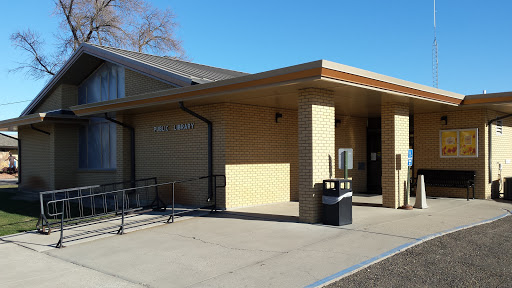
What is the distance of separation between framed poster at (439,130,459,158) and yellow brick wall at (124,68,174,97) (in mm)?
9026

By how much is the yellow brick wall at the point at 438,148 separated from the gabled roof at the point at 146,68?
6.88 metres

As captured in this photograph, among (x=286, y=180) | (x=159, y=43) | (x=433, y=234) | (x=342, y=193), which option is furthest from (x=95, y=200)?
(x=159, y=43)

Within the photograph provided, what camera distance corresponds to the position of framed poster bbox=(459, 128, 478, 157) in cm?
1416

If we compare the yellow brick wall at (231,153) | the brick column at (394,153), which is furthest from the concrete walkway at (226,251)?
the yellow brick wall at (231,153)

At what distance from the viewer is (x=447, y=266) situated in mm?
6312

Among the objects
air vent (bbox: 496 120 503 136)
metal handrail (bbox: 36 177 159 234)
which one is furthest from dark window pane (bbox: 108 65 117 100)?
air vent (bbox: 496 120 503 136)

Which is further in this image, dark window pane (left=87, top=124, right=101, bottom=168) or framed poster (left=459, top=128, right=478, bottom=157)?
dark window pane (left=87, top=124, right=101, bottom=168)

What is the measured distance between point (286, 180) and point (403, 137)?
12.1ft

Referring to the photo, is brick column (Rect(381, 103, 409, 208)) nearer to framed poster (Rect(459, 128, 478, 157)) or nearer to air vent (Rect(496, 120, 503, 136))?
framed poster (Rect(459, 128, 478, 157))

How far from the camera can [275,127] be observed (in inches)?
534

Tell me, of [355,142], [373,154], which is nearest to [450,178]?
[373,154]

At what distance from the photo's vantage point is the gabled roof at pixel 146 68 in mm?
13094

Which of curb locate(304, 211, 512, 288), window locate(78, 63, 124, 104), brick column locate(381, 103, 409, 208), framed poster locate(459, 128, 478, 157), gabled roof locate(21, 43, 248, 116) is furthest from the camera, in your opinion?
window locate(78, 63, 124, 104)

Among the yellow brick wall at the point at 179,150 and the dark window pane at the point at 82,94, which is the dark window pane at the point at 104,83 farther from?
the yellow brick wall at the point at 179,150
